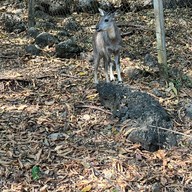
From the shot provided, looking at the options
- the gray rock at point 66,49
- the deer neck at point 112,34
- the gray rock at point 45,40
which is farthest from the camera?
the gray rock at point 45,40

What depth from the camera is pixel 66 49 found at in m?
7.45

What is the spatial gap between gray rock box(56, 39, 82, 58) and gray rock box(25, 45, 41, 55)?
45 centimetres

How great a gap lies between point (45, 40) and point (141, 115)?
377 cm

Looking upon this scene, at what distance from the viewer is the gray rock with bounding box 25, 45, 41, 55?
769 cm

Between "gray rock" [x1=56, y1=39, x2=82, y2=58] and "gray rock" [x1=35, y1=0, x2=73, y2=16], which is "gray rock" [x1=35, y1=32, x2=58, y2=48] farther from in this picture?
"gray rock" [x1=35, y1=0, x2=73, y2=16]

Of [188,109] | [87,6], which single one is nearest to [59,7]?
[87,6]

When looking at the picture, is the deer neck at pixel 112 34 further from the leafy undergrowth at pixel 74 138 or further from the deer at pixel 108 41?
the leafy undergrowth at pixel 74 138

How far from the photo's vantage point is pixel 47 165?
4.41 m

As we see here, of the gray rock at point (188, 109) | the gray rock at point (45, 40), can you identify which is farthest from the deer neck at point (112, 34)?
the gray rock at point (45, 40)

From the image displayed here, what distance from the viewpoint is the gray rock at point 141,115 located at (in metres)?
4.67

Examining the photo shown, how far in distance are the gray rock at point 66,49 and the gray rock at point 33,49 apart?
450mm

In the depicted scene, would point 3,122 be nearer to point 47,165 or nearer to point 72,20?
point 47,165

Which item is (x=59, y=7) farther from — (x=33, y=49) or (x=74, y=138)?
(x=74, y=138)

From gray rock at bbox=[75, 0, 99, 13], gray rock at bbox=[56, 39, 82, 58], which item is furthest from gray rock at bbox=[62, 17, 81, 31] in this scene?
gray rock at bbox=[56, 39, 82, 58]
